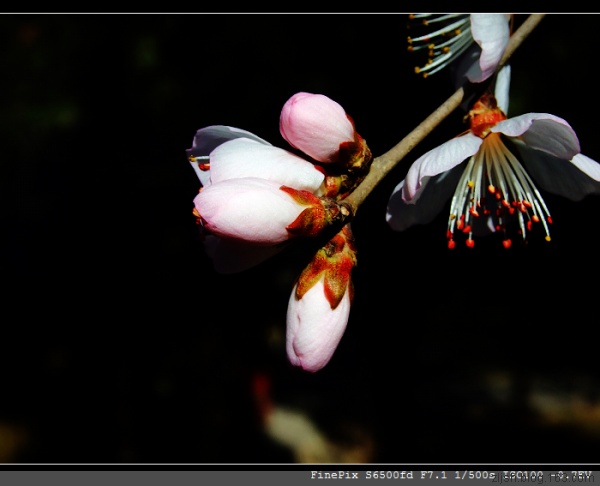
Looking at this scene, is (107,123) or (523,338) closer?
(107,123)

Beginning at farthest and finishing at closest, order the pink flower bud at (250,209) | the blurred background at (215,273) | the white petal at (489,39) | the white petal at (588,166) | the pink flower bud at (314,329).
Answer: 1. the blurred background at (215,273)
2. the white petal at (489,39)
3. the white petal at (588,166)
4. the pink flower bud at (314,329)
5. the pink flower bud at (250,209)

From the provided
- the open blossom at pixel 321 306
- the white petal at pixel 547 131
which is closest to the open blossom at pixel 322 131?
the open blossom at pixel 321 306

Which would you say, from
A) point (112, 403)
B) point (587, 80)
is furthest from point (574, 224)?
point (112, 403)

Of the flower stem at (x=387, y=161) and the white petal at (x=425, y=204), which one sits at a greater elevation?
the flower stem at (x=387, y=161)

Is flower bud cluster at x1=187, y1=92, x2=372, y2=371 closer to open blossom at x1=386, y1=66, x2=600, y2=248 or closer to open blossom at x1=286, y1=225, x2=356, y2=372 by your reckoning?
open blossom at x1=286, y1=225, x2=356, y2=372

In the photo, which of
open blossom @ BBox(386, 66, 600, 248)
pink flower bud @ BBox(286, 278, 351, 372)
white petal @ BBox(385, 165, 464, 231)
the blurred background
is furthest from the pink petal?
the blurred background

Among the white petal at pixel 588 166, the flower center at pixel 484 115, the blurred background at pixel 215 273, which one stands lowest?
the blurred background at pixel 215 273

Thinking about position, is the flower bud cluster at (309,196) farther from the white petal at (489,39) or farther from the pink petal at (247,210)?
the white petal at (489,39)

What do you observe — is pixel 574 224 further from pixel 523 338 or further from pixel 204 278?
pixel 523 338
